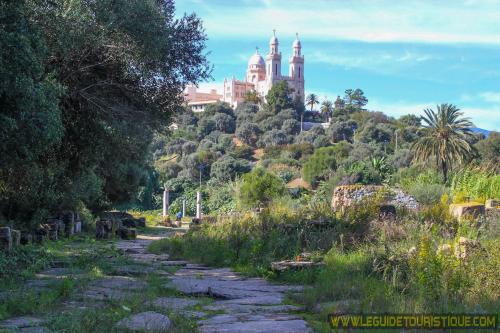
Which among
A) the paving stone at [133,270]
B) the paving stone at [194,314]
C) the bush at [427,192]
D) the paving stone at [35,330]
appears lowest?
the paving stone at [133,270]

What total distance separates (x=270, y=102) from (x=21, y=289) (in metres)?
119

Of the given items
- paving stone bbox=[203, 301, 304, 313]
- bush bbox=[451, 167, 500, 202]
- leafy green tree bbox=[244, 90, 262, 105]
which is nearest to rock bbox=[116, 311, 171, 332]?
paving stone bbox=[203, 301, 304, 313]

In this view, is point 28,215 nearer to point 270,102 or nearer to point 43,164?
point 43,164

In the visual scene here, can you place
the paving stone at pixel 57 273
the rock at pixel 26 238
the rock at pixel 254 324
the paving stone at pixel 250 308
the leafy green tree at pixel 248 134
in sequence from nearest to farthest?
the rock at pixel 254 324
the paving stone at pixel 250 308
the paving stone at pixel 57 273
the rock at pixel 26 238
the leafy green tree at pixel 248 134

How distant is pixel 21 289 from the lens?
699 centimetres

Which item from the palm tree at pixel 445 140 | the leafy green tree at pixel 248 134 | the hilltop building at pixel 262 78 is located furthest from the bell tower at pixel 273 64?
the palm tree at pixel 445 140

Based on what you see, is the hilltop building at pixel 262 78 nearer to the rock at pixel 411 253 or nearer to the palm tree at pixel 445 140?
the palm tree at pixel 445 140

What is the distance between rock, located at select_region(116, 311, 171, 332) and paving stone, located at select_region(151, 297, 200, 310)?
0.44 m

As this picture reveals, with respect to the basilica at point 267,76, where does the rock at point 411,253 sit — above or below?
below

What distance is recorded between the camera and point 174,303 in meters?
6.64

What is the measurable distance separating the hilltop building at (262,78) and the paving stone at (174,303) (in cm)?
15093

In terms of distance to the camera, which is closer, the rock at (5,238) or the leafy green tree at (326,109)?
the rock at (5,238)

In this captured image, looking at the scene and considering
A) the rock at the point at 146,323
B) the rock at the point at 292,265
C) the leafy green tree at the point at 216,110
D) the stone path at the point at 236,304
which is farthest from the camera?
the leafy green tree at the point at 216,110

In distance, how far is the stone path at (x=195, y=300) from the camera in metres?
5.32
